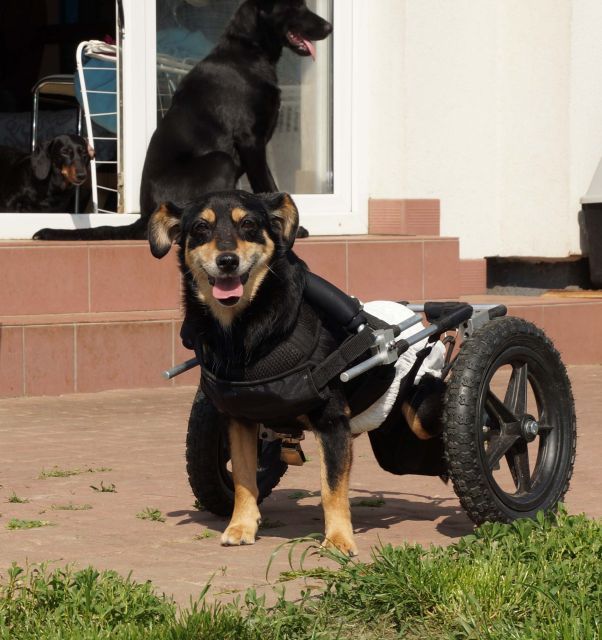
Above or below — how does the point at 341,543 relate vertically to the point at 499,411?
below

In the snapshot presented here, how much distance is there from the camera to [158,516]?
15.5 ft

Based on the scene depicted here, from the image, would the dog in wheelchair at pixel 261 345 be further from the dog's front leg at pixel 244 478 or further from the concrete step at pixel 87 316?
the concrete step at pixel 87 316

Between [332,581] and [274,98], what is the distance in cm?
542

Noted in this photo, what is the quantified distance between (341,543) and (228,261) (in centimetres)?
93

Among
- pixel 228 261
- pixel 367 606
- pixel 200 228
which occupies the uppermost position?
pixel 200 228

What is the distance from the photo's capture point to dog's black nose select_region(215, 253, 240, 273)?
13.4ft

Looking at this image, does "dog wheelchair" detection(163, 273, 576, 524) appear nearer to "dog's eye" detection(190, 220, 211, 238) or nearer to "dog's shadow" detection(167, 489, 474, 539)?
"dog's shadow" detection(167, 489, 474, 539)

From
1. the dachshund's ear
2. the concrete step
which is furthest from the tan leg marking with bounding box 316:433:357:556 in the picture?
the dachshund's ear

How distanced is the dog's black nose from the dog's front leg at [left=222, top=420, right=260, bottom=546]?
0.54 metres

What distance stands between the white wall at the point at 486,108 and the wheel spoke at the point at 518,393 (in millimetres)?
5877

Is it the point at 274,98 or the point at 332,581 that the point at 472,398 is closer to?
the point at 332,581

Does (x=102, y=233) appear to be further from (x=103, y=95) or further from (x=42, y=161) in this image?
(x=103, y=95)

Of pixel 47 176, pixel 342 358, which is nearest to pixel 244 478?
pixel 342 358

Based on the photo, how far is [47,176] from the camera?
9.12 m
